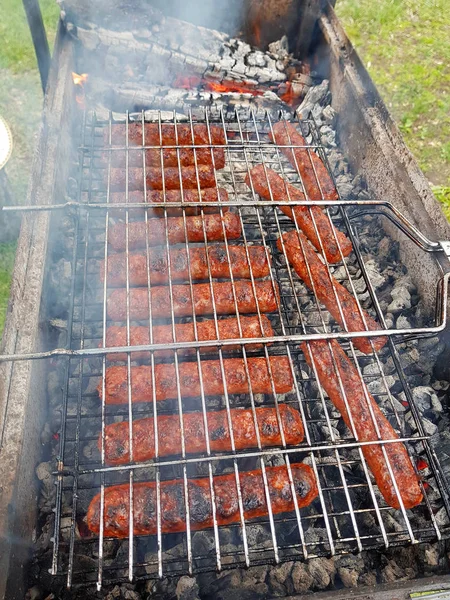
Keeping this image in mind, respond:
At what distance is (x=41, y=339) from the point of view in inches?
117

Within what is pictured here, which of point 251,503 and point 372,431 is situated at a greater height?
point 372,431

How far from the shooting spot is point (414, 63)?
7.07 meters

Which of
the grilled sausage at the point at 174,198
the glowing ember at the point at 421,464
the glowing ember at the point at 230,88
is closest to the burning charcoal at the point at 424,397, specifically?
the glowing ember at the point at 421,464

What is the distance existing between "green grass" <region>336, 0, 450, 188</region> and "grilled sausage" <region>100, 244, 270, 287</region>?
128 inches

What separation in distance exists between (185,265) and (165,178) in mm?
1026

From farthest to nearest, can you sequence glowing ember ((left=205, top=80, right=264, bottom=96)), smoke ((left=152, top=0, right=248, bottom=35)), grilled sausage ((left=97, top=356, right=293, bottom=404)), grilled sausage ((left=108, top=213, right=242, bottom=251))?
smoke ((left=152, top=0, right=248, bottom=35)), glowing ember ((left=205, top=80, right=264, bottom=96)), grilled sausage ((left=108, top=213, right=242, bottom=251)), grilled sausage ((left=97, top=356, right=293, bottom=404))

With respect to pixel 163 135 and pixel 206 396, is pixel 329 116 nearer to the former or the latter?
pixel 163 135

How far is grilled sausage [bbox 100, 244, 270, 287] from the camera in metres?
3.21

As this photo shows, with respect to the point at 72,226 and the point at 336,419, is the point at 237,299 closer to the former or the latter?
the point at 336,419

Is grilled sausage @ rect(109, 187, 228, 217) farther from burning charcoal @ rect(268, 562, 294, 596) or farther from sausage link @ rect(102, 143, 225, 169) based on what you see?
burning charcoal @ rect(268, 562, 294, 596)

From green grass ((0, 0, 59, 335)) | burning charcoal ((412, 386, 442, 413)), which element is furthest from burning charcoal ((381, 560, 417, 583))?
green grass ((0, 0, 59, 335))

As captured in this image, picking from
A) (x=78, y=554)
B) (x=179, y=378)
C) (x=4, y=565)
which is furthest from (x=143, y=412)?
(x=4, y=565)

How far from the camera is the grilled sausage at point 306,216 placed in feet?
11.3

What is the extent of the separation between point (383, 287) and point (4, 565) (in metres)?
3.14
